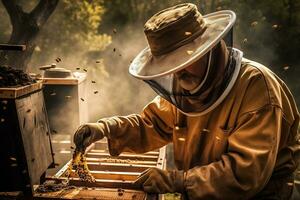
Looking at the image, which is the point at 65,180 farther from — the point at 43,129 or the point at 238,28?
the point at 238,28

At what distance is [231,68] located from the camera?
2.70 meters

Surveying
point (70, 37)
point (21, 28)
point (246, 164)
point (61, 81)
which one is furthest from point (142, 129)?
point (70, 37)

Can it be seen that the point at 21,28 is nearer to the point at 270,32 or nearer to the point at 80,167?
the point at 80,167

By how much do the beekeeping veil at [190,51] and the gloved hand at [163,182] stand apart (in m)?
0.55

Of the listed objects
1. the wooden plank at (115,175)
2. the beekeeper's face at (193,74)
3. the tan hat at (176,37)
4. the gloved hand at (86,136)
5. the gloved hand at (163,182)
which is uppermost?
the tan hat at (176,37)

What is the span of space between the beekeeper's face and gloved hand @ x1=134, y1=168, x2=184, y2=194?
0.68 metres

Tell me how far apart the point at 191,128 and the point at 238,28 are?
33.1 feet

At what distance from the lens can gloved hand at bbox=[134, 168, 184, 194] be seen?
98.5 inches

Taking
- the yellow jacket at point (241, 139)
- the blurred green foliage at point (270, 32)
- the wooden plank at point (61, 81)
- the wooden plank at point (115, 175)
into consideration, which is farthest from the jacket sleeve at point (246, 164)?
the blurred green foliage at point (270, 32)

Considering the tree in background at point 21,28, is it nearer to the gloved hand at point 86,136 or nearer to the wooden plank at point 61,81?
the wooden plank at point 61,81

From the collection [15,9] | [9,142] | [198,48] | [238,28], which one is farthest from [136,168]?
[238,28]

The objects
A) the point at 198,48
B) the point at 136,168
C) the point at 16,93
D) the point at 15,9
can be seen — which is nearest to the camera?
the point at 198,48

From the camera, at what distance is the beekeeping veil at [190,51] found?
2.50 m

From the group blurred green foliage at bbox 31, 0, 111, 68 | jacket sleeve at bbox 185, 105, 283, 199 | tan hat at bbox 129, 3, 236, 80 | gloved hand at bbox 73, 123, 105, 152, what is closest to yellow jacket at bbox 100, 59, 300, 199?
jacket sleeve at bbox 185, 105, 283, 199
